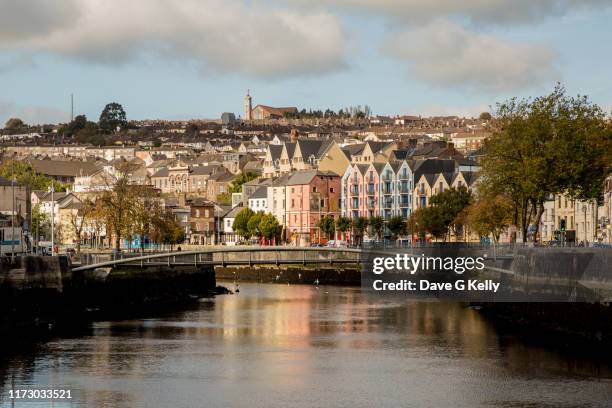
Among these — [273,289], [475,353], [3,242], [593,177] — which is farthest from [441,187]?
[475,353]

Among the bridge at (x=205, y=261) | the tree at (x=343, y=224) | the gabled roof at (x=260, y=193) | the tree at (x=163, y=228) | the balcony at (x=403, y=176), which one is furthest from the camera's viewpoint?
the gabled roof at (x=260, y=193)

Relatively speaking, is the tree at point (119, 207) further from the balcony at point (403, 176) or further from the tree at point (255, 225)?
the tree at point (255, 225)

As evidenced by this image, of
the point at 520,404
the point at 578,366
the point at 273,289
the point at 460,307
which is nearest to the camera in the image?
the point at 520,404

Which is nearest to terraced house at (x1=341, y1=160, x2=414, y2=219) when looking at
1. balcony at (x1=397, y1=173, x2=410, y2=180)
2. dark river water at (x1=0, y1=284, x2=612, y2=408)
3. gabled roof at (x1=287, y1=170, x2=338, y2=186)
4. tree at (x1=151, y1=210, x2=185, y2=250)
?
balcony at (x1=397, y1=173, x2=410, y2=180)

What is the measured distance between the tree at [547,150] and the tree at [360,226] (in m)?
64.7

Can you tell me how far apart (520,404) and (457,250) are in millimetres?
→ 63885

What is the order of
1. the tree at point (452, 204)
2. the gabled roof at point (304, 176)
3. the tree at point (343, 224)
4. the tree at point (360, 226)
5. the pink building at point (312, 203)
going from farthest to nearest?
the gabled roof at point (304, 176)
the pink building at point (312, 203)
the tree at point (343, 224)
the tree at point (360, 226)
the tree at point (452, 204)

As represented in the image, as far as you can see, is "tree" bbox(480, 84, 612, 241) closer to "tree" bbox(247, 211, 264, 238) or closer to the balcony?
the balcony

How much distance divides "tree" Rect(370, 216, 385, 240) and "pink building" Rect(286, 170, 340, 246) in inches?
616

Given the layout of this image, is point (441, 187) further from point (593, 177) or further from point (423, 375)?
point (423, 375)

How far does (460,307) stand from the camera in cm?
9431

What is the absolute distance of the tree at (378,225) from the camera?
161 meters

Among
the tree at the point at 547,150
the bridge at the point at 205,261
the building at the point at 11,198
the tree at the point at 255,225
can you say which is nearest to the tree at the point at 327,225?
the tree at the point at 255,225

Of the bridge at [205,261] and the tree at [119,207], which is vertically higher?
the tree at [119,207]
